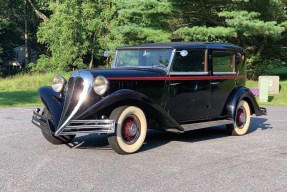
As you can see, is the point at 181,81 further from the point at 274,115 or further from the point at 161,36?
the point at 161,36

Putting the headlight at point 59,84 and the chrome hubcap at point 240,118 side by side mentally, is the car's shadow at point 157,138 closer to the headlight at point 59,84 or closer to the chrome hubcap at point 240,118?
the chrome hubcap at point 240,118

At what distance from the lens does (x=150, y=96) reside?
7289 millimetres

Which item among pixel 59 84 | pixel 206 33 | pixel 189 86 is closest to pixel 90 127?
pixel 59 84

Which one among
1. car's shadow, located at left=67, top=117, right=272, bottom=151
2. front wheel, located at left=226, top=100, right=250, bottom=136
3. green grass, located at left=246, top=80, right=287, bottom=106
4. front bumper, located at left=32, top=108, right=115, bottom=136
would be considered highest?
front bumper, located at left=32, top=108, right=115, bottom=136

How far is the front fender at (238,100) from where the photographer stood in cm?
863

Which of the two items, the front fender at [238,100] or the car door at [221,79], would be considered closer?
the car door at [221,79]

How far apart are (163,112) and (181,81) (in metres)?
0.82

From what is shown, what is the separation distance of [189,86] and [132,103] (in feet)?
4.64

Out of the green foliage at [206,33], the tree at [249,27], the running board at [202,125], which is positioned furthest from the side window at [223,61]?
the green foliage at [206,33]

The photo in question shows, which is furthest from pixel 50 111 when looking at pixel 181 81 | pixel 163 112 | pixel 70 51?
pixel 70 51

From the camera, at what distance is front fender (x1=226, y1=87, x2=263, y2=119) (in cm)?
863

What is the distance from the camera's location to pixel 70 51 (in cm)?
3791

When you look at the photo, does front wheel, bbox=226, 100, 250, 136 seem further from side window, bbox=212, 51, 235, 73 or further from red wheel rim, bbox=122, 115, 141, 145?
red wheel rim, bbox=122, 115, 141, 145

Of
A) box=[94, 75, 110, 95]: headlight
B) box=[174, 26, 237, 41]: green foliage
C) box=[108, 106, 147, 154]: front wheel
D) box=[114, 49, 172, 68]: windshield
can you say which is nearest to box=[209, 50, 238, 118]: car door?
box=[114, 49, 172, 68]: windshield
